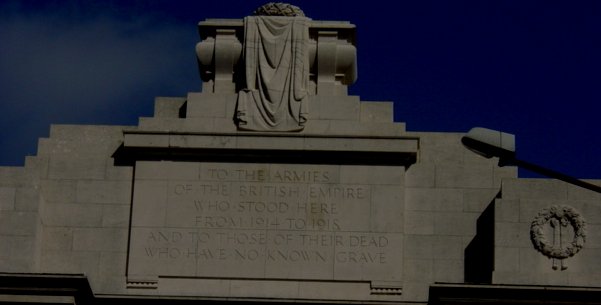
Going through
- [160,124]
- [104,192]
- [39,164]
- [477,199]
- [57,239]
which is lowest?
[57,239]

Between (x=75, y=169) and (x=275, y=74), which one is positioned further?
(x=275, y=74)

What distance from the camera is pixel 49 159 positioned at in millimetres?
36938

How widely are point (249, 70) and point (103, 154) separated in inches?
128

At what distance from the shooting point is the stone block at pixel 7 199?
36.2 meters

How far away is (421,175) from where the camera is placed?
36656 mm

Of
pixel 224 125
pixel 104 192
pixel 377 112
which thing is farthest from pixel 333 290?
pixel 104 192

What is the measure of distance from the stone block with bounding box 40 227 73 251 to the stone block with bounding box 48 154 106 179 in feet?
3.59

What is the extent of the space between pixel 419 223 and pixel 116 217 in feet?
18.9

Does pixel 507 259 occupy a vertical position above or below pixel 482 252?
below

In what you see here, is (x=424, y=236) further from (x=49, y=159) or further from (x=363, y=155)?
(x=49, y=159)

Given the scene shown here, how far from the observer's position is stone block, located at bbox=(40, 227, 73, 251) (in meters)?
36.3

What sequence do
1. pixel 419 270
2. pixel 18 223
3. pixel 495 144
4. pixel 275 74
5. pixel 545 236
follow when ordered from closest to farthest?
pixel 495 144, pixel 545 236, pixel 419 270, pixel 18 223, pixel 275 74

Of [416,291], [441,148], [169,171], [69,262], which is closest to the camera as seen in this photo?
[416,291]

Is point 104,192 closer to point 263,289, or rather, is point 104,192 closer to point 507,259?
point 263,289
